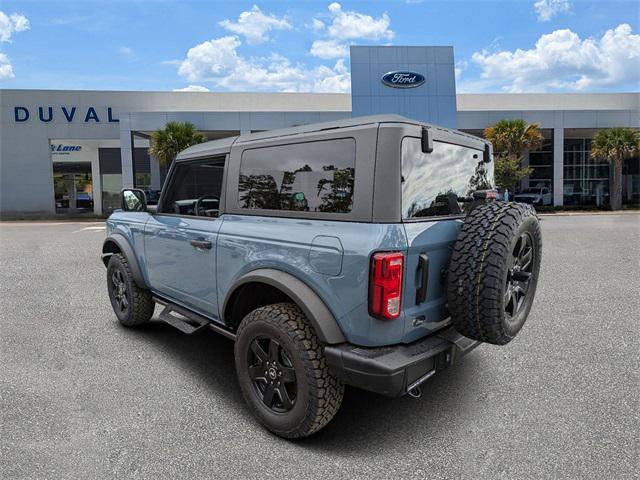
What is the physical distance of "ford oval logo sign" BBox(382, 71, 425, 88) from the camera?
1081 inches

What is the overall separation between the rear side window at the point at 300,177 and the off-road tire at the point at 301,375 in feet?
2.32

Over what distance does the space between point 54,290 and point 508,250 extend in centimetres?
697

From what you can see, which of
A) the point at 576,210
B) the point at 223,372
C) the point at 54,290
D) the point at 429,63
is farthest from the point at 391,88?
the point at 223,372

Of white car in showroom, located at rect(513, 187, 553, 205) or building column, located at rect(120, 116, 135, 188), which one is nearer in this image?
building column, located at rect(120, 116, 135, 188)

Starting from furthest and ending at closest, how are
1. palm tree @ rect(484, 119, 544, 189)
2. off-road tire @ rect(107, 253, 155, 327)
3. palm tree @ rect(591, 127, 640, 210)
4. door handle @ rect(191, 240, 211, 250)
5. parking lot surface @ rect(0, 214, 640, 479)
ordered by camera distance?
palm tree @ rect(591, 127, 640, 210)
palm tree @ rect(484, 119, 544, 189)
off-road tire @ rect(107, 253, 155, 327)
door handle @ rect(191, 240, 211, 250)
parking lot surface @ rect(0, 214, 640, 479)

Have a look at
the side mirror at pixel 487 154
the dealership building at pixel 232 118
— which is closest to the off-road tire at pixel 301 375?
the side mirror at pixel 487 154

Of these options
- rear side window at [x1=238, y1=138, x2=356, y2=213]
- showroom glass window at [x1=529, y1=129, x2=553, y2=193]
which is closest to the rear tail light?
rear side window at [x1=238, y1=138, x2=356, y2=213]

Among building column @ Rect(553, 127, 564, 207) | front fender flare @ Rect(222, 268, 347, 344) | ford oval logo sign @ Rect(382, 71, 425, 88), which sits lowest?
front fender flare @ Rect(222, 268, 347, 344)

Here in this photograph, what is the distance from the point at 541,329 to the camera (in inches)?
196

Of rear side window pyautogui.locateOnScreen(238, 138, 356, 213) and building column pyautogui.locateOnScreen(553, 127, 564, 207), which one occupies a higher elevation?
building column pyautogui.locateOnScreen(553, 127, 564, 207)

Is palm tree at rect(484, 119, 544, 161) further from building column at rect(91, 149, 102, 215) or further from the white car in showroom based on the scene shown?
building column at rect(91, 149, 102, 215)

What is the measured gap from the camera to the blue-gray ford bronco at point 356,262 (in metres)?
2.53

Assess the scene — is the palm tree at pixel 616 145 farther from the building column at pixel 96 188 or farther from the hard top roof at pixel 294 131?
the building column at pixel 96 188

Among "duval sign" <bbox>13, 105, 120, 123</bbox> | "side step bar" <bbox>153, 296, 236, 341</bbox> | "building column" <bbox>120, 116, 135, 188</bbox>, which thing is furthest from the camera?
"duval sign" <bbox>13, 105, 120, 123</bbox>
